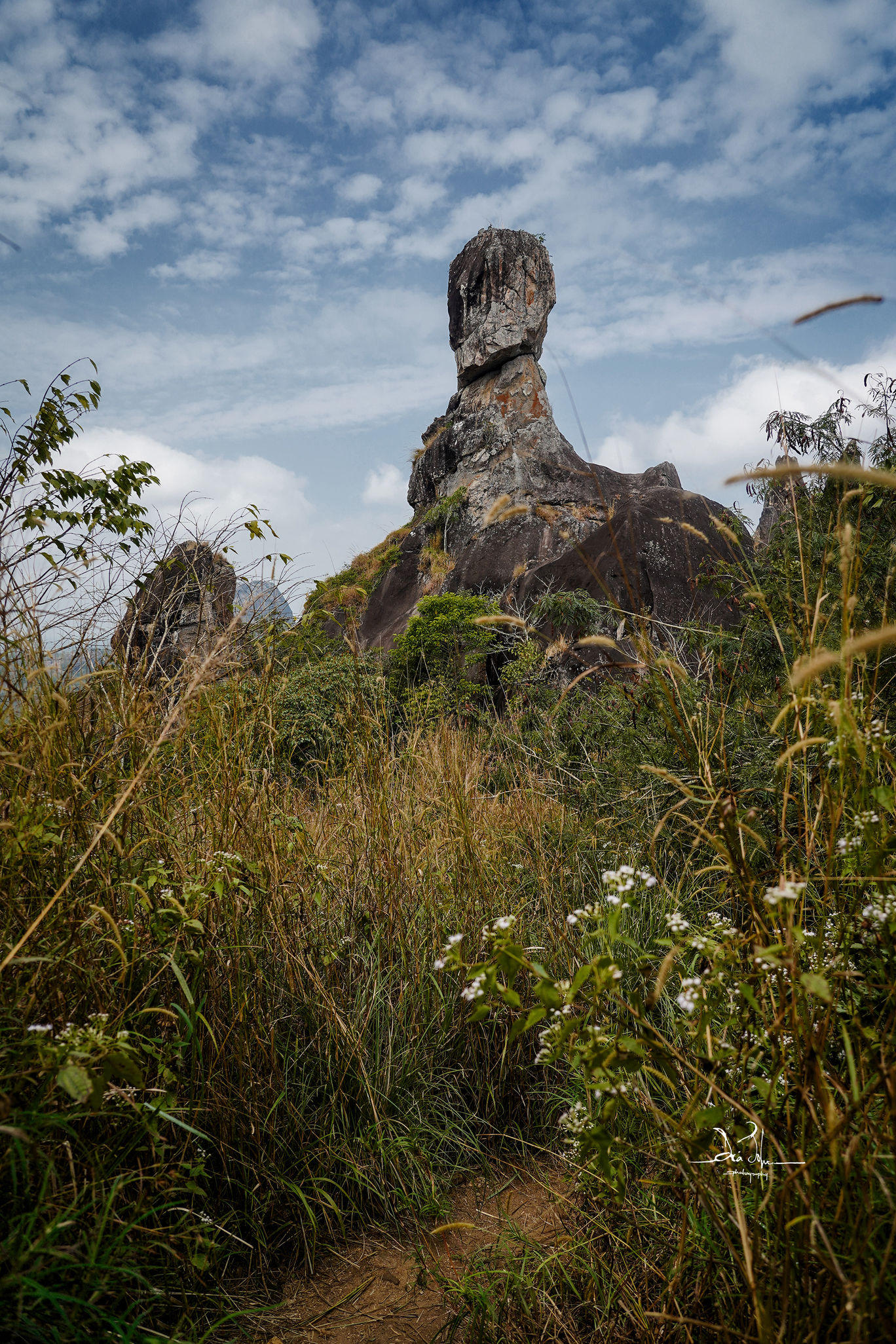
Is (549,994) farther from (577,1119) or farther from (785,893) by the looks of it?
(577,1119)

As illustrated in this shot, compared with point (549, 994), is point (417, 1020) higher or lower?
lower

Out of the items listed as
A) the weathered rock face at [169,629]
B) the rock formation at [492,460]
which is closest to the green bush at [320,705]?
the weathered rock face at [169,629]

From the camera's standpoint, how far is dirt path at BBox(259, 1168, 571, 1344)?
168 cm

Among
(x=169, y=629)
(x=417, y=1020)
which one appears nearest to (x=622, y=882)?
(x=417, y=1020)

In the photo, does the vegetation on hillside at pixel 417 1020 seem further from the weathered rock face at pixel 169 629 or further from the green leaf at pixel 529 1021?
the weathered rock face at pixel 169 629

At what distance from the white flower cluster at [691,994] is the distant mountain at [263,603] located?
80.0 inches

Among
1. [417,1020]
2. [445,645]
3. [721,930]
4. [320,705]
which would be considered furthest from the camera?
[445,645]

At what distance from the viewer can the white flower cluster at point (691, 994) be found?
45.3 inches

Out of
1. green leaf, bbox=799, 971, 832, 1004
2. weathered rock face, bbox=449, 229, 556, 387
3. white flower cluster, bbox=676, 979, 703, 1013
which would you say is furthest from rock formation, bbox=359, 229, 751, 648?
green leaf, bbox=799, 971, 832, 1004

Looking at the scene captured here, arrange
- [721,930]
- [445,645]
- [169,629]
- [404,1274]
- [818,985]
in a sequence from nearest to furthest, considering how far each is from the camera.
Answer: [818,985]
[721,930]
[404,1274]
[169,629]
[445,645]

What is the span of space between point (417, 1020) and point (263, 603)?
1782mm

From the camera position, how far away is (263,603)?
309 cm

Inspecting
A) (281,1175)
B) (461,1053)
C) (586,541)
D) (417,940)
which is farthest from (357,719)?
(586,541)

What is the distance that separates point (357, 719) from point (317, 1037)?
Answer: 3.47ft
